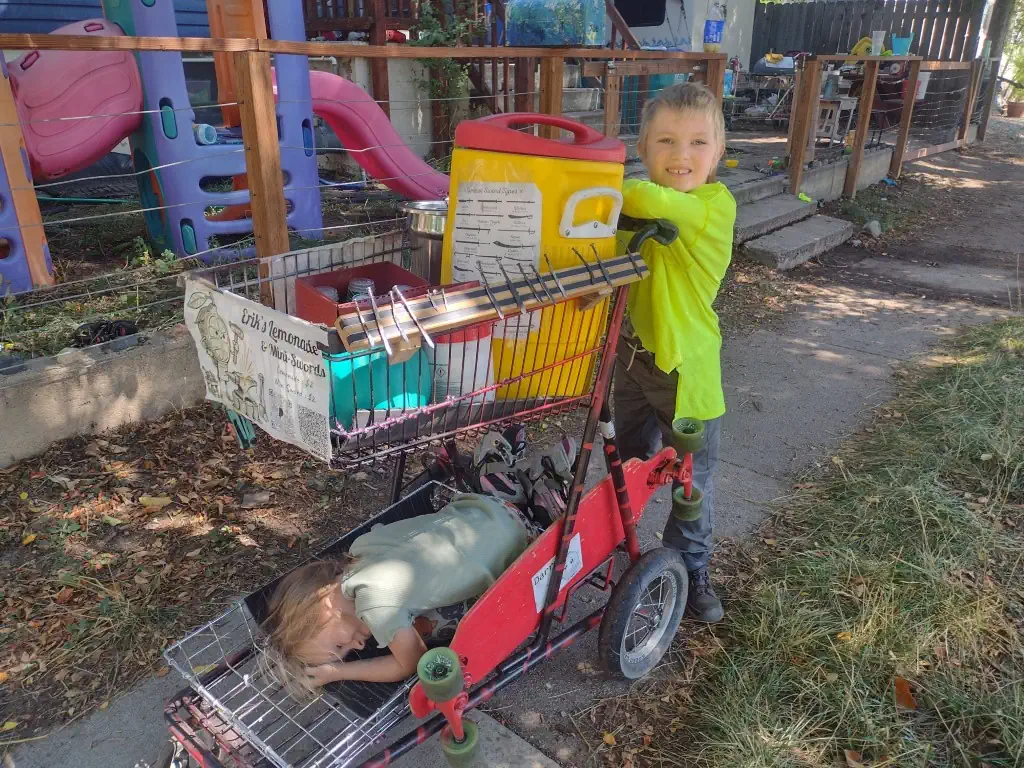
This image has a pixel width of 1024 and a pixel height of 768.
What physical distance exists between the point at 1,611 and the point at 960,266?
799cm

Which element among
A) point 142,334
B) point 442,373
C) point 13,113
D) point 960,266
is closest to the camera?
point 442,373

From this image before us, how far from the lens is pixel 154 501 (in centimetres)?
340

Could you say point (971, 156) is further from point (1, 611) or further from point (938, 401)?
point (1, 611)

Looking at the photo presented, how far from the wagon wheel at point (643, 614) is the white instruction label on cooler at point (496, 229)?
1.07m

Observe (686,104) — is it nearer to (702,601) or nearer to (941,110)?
(702,601)

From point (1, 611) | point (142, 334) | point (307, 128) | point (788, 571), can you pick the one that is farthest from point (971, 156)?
point (1, 611)

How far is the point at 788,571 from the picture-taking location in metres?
3.04

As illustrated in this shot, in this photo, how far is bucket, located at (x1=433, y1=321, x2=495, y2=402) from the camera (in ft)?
6.17

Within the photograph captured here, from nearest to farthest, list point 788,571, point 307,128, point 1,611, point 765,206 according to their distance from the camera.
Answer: point 1,611
point 788,571
point 307,128
point 765,206

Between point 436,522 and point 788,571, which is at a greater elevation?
point 436,522

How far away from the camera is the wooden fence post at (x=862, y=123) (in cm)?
932

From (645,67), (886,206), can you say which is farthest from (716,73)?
(886,206)

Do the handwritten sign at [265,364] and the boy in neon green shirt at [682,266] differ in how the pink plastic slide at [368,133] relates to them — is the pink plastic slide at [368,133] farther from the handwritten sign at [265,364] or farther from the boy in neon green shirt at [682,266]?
the handwritten sign at [265,364]

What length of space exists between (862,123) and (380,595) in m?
9.58
